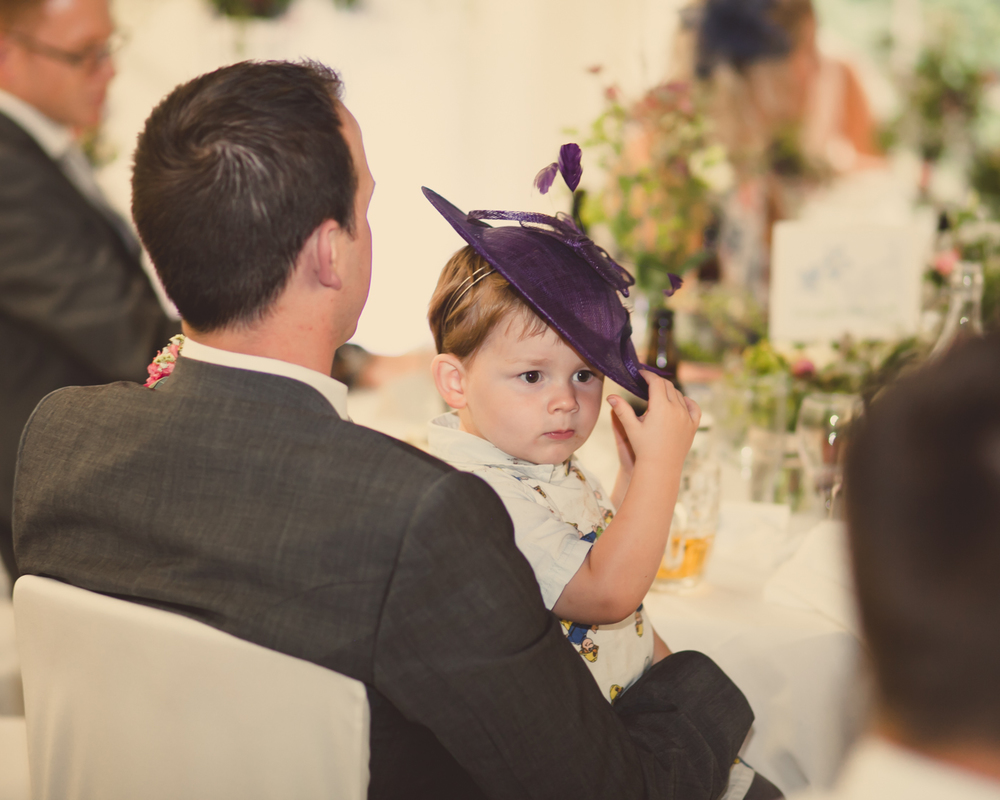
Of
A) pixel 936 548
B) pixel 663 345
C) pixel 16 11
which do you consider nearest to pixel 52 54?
pixel 16 11

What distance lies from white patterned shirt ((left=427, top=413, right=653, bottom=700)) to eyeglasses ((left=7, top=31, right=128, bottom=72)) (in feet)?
7.35

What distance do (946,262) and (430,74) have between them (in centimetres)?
354

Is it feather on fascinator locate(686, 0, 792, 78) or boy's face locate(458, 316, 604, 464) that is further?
feather on fascinator locate(686, 0, 792, 78)

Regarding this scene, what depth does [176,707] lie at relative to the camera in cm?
78

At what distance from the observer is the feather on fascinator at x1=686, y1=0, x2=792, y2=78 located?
4.77 meters

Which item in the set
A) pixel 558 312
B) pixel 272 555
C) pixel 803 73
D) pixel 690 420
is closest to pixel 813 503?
pixel 690 420

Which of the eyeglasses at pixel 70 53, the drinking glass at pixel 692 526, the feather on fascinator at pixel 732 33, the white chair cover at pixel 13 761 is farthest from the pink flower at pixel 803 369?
the feather on fascinator at pixel 732 33

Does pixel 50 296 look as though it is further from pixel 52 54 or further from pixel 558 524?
pixel 558 524

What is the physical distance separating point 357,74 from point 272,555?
461cm

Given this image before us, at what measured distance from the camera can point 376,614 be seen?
72 centimetres

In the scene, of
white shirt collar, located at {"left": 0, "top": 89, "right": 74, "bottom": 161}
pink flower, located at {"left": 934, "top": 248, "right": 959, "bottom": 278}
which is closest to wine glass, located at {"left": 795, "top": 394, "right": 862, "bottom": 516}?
pink flower, located at {"left": 934, "top": 248, "right": 959, "bottom": 278}

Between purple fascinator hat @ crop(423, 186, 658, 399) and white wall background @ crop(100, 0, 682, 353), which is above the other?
white wall background @ crop(100, 0, 682, 353)

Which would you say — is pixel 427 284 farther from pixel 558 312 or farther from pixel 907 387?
pixel 907 387

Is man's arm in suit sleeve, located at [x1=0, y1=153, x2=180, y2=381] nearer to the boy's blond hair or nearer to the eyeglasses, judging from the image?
the eyeglasses
